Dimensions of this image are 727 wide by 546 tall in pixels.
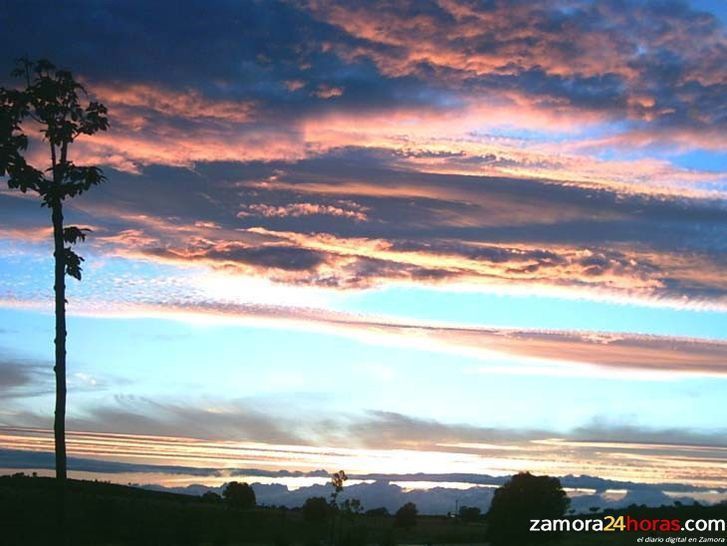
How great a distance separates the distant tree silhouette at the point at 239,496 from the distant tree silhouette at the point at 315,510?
15654 millimetres

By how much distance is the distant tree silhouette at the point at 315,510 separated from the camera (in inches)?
4660

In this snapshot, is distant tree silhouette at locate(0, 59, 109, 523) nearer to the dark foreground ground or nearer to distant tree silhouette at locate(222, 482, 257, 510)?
the dark foreground ground

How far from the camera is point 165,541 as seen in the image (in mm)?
73812

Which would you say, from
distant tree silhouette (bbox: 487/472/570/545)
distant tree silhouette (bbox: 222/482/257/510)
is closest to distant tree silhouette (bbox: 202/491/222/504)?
distant tree silhouette (bbox: 222/482/257/510)

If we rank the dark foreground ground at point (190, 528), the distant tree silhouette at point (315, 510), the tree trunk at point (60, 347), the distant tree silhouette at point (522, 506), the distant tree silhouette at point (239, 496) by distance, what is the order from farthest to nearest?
the distant tree silhouette at point (239, 496), the distant tree silhouette at point (315, 510), the distant tree silhouette at point (522, 506), the dark foreground ground at point (190, 528), the tree trunk at point (60, 347)

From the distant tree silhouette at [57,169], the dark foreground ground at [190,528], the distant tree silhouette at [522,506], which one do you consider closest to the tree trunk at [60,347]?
the distant tree silhouette at [57,169]

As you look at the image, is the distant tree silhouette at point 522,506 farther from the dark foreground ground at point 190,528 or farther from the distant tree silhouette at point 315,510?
the distant tree silhouette at point 315,510

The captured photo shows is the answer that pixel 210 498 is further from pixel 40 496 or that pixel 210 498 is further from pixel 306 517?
pixel 40 496

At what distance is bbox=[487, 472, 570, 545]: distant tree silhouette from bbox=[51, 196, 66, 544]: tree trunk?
37092 mm

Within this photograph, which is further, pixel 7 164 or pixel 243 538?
pixel 243 538

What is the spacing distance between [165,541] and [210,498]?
9354 cm

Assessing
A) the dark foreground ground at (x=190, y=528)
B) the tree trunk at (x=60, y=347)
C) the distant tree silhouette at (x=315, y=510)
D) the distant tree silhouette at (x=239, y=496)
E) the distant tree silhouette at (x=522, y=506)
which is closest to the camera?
the tree trunk at (x=60, y=347)

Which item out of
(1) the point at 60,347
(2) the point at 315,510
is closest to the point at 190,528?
(2) the point at 315,510

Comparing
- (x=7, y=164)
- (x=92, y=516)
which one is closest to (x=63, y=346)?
(x=7, y=164)
